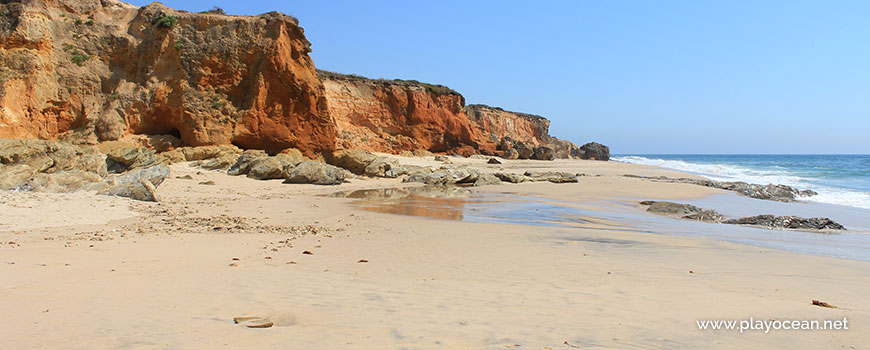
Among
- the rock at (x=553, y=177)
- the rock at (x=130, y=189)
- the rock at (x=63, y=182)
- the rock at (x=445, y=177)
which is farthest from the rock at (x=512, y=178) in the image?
the rock at (x=63, y=182)

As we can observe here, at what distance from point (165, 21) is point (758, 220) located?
20562 mm

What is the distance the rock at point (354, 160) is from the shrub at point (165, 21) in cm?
809

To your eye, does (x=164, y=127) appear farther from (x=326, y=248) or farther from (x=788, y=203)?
(x=788, y=203)

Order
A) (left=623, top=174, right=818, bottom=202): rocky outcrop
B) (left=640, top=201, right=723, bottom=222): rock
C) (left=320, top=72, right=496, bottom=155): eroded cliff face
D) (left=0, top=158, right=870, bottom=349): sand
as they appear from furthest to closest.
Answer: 1. (left=320, top=72, right=496, bottom=155): eroded cliff face
2. (left=623, top=174, right=818, bottom=202): rocky outcrop
3. (left=640, top=201, right=723, bottom=222): rock
4. (left=0, top=158, right=870, bottom=349): sand

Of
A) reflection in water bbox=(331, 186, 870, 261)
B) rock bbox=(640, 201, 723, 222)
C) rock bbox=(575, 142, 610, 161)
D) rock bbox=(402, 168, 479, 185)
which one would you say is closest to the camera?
reflection in water bbox=(331, 186, 870, 261)

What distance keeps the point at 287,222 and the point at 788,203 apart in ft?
47.1

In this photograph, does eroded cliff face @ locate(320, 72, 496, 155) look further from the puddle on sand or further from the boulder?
the puddle on sand

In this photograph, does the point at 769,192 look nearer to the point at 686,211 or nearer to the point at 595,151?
the point at 686,211

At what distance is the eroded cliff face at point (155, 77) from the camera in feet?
57.5

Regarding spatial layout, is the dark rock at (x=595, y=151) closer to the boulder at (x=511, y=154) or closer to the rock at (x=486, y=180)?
the boulder at (x=511, y=154)

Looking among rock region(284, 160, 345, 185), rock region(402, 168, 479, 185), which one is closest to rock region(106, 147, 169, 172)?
rock region(284, 160, 345, 185)

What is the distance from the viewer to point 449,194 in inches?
569

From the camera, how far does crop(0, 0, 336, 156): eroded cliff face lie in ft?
57.5

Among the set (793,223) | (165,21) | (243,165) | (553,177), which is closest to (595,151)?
(553,177)
